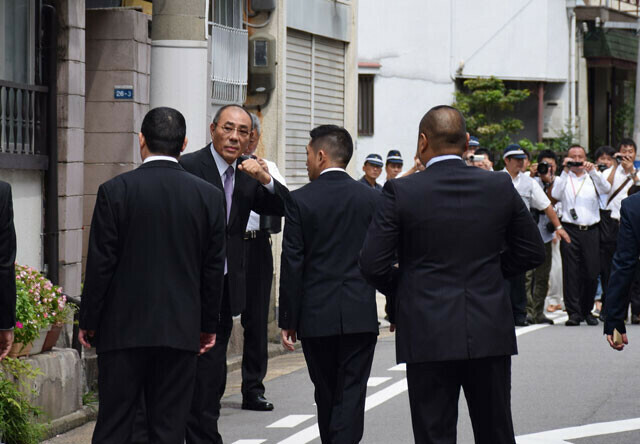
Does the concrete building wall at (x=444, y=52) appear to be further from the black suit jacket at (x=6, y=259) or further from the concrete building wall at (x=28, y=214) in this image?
the black suit jacket at (x=6, y=259)

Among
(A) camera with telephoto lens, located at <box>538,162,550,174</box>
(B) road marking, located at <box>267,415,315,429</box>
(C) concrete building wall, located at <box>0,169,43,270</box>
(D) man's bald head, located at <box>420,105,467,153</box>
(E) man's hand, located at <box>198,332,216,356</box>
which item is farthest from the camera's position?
(A) camera with telephoto lens, located at <box>538,162,550,174</box>

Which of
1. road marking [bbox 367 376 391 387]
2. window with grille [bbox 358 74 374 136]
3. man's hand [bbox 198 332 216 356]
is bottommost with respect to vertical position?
road marking [bbox 367 376 391 387]

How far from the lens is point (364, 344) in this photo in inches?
305

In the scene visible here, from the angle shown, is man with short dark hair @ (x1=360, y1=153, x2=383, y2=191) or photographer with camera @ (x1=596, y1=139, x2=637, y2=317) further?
photographer with camera @ (x1=596, y1=139, x2=637, y2=317)

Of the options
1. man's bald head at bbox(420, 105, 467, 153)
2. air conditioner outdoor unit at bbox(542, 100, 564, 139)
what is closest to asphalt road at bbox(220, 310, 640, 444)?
man's bald head at bbox(420, 105, 467, 153)

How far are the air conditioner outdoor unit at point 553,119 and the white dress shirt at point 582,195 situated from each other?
54.1ft

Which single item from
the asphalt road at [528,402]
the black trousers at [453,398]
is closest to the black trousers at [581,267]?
the asphalt road at [528,402]

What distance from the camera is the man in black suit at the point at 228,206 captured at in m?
7.55

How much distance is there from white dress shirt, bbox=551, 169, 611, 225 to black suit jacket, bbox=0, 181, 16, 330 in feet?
34.3

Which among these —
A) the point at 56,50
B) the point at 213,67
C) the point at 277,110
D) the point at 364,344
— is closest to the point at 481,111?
the point at 277,110

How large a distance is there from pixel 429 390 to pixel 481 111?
26012 millimetres

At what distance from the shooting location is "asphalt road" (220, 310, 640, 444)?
9.05 m

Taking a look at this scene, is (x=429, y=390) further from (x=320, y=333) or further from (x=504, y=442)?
(x=320, y=333)

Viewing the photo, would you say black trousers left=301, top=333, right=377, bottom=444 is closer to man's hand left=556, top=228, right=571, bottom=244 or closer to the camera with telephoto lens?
man's hand left=556, top=228, right=571, bottom=244
